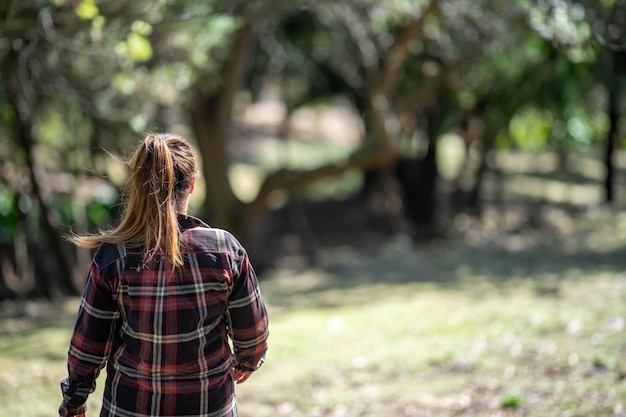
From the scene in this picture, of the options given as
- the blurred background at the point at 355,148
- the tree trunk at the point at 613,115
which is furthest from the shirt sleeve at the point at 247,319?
the tree trunk at the point at 613,115

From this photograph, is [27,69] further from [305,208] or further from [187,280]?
[305,208]

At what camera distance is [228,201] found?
14.9 m

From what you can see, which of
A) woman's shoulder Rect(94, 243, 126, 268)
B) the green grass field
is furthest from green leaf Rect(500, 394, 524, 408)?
woman's shoulder Rect(94, 243, 126, 268)

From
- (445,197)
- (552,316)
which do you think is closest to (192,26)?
(552,316)

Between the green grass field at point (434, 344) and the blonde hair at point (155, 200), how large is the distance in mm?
3160

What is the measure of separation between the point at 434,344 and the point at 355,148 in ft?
27.8

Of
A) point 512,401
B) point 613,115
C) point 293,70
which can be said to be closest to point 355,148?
point 293,70

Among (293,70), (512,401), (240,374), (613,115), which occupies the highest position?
(293,70)

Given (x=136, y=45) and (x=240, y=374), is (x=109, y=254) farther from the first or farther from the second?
(x=136, y=45)

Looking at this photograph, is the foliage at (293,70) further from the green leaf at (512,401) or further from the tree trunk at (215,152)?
the green leaf at (512,401)

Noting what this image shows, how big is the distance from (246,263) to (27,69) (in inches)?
269

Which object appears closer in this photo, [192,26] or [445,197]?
[192,26]

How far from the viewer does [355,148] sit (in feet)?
52.4

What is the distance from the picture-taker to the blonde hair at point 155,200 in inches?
117
